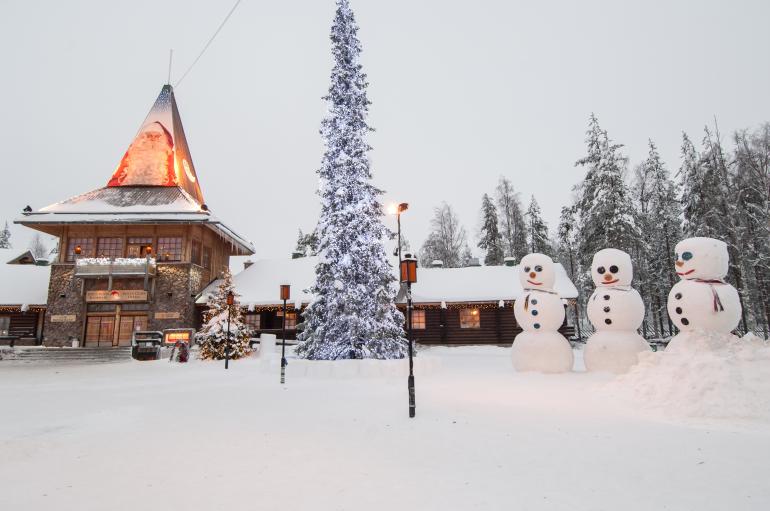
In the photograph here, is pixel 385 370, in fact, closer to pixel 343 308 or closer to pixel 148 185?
pixel 343 308

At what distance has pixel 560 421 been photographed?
297 inches

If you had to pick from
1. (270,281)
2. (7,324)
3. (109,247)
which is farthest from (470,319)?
(7,324)

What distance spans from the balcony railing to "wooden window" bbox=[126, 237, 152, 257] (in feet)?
4.57

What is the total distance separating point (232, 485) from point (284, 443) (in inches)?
64.2

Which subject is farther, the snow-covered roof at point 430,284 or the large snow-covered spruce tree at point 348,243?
the snow-covered roof at point 430,284

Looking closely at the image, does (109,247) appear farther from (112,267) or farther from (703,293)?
(703,293)

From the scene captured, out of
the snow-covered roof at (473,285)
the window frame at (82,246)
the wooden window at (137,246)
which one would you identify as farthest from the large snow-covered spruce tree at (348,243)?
the window frame at (82,246)

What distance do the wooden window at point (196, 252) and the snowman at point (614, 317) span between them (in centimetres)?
2340

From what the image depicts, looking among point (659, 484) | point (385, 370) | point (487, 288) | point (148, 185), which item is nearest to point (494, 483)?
point (659, 484)

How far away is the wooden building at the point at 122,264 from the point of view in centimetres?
2642

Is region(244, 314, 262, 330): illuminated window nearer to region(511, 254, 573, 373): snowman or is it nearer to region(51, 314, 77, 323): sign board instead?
region(51, 314, 77, 323): sign board

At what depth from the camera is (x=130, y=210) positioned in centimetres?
2738

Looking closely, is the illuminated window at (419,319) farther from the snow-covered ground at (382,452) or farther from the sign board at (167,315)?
the snow-covered ground at (382,452)

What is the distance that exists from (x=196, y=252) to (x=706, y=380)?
27.4 metres
